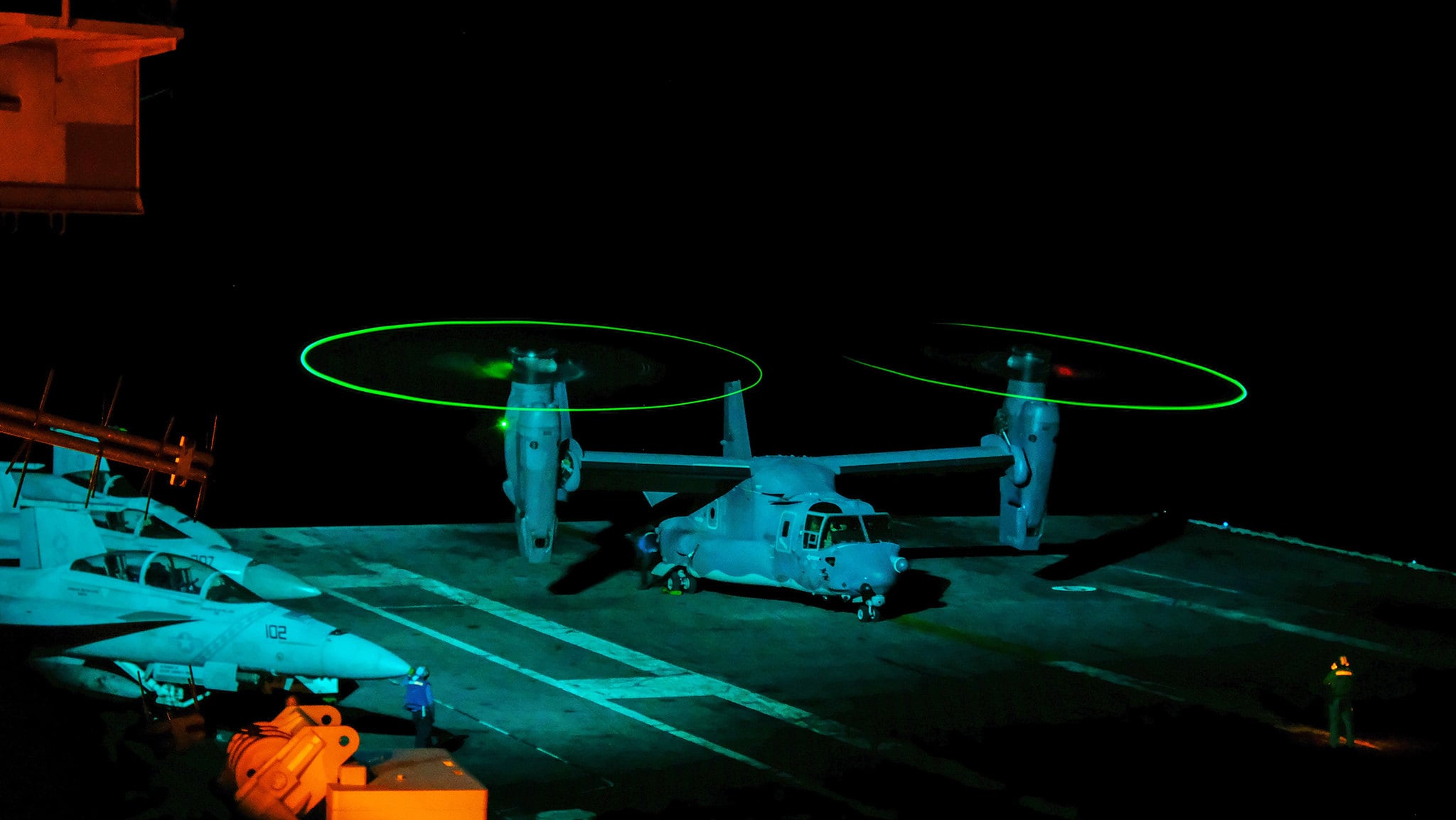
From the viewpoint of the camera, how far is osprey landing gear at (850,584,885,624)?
24.7 metres

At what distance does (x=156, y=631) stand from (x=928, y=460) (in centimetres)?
1703

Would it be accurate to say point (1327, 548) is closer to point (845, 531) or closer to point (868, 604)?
point (868, 604)

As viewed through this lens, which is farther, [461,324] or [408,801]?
[461,324]

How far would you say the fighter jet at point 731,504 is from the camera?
24969 mm

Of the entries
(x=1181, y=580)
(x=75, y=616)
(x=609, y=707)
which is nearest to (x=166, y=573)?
(x=75, y=616)

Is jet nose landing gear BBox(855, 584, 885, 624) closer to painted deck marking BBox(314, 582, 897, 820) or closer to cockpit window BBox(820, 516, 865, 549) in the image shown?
cockpit window BBox(820, 516, 865, 549)

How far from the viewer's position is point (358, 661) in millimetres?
17203

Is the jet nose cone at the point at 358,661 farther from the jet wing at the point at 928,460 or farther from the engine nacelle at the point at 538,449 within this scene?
the jet wing at the point at 928,460

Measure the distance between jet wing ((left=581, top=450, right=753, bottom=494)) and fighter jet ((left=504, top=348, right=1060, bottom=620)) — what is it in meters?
0.02

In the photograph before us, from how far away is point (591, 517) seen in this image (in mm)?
37781

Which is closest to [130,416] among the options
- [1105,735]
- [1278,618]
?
[1105,735]

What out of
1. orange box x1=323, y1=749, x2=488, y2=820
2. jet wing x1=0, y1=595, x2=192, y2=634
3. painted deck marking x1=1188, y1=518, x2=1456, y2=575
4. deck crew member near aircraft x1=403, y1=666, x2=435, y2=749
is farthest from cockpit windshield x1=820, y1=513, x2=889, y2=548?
painted deck marking x1=1188, y1=518, x2=1456, y2=575

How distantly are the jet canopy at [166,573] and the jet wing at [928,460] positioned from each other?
13523 mm

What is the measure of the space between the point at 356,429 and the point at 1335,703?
88.3 ft
